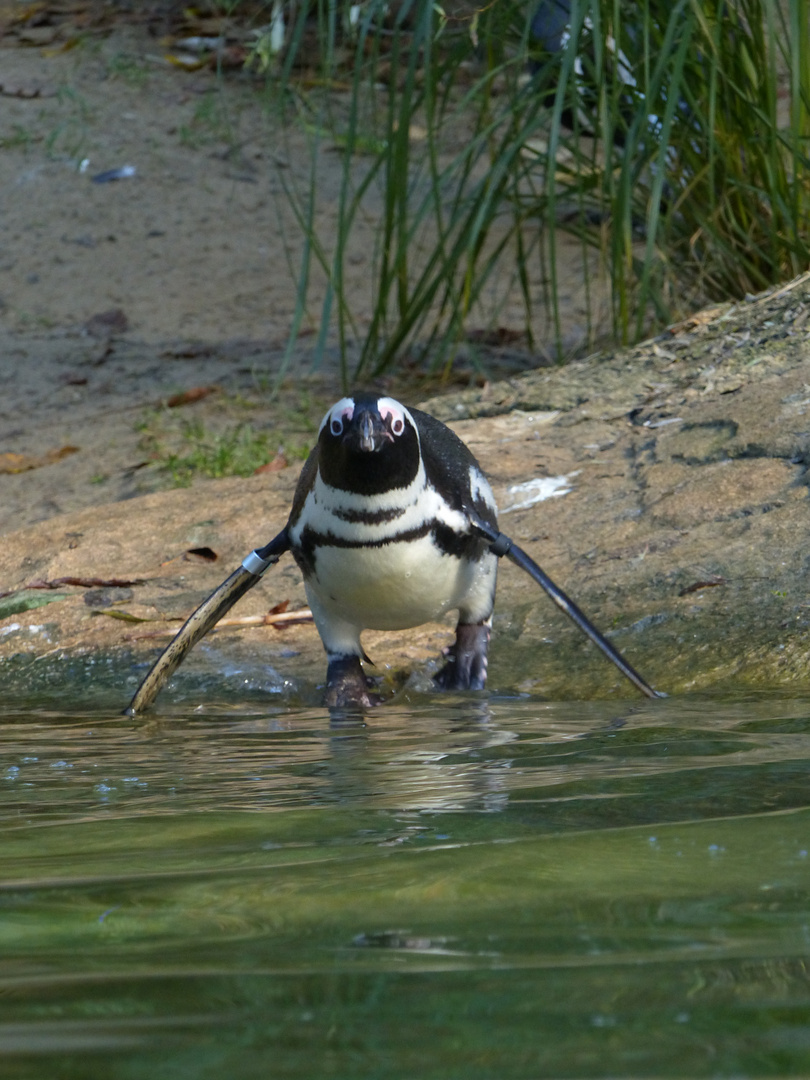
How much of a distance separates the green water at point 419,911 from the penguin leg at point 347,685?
742 mm

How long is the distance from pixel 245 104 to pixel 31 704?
7.75 meters

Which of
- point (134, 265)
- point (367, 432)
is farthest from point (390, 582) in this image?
point (134, 265)

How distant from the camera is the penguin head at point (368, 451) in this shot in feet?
8.71

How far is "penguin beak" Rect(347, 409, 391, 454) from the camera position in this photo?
2.61 meters

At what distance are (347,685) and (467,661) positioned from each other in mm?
280

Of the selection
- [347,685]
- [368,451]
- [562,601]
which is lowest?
[347,685]

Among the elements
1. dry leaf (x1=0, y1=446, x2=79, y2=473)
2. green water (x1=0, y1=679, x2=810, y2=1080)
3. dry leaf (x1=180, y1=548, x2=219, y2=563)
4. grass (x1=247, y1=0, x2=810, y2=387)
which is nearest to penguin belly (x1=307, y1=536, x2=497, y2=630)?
green water (x1=0, y1=679, x2=810, y2=1080)

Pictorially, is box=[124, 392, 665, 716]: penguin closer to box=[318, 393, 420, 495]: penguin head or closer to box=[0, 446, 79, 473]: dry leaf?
box=[318, 393, 420, 495]: penguin head

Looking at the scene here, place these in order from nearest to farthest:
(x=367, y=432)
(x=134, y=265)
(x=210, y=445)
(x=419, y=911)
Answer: (x=419, y=911) → (x=367, y=432) → (x=210, y=445) → (x=134, y=265)

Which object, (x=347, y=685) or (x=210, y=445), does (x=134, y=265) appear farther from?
(x=347, y=685)

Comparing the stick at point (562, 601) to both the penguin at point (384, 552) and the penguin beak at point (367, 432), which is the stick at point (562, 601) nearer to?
the penguin at point (384, 552)

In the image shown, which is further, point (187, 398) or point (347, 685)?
point (187, 398)

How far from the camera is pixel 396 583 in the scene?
114 inches

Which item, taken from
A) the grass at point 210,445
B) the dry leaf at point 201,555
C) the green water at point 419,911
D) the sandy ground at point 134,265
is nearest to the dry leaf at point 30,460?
the sandy ground at point 134,265
